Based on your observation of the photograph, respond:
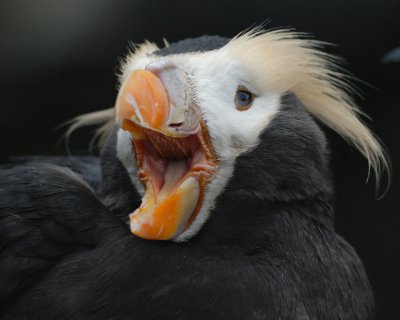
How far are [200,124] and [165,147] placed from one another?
0.08 metres

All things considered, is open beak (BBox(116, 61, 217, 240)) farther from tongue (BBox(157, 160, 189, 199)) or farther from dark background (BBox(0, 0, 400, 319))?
dark background (BBox(0, 0, 400, 319))

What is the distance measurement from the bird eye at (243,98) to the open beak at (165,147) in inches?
4.7

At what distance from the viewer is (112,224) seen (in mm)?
1494

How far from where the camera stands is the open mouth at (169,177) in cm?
140

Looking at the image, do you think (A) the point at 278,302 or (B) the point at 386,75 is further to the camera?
(B) the point at 386,75

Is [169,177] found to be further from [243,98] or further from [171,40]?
[171,40]

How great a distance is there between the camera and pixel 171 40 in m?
2.71

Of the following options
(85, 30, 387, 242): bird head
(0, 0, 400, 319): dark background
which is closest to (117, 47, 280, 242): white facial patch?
(85, 30, 387, 242): bird head

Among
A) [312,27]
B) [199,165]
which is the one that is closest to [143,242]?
[199,165]

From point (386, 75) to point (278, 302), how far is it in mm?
1514

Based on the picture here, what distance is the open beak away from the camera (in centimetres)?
135

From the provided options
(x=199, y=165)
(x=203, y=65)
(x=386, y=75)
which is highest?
(x=203, y=65)

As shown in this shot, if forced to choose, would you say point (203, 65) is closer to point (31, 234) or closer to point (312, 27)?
point (31, 234)

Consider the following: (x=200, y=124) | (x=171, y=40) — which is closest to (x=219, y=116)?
(x=200, y=124)
